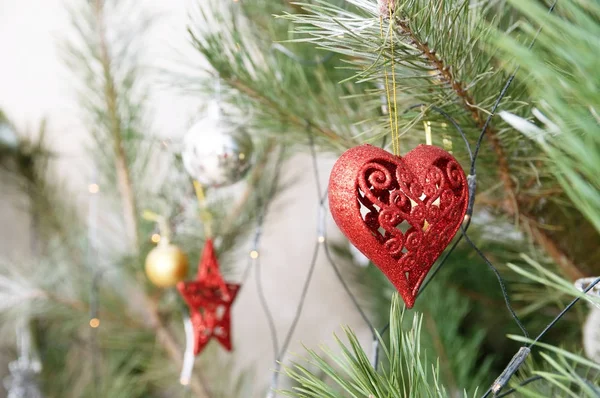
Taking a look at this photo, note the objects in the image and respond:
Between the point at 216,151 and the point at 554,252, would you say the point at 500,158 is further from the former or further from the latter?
the point at 216,151

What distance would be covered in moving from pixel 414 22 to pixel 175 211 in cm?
35

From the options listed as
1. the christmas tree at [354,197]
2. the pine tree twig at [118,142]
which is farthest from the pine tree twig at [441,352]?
the pine tree twig at [118,142]

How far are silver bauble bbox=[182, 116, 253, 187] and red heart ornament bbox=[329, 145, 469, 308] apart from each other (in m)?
0.16

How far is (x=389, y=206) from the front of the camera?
0.75ft

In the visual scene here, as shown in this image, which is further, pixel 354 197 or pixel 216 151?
pixel 216 151

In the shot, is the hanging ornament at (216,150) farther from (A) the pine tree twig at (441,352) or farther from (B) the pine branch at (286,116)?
(A) the pine tree twig at (441,352)

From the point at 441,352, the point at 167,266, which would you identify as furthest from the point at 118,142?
the point at 441,352

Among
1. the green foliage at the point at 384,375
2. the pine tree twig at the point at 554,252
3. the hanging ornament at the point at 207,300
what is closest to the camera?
the green foliage at the point at 384,375

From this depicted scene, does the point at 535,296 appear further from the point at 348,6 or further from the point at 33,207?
the point at 33,207

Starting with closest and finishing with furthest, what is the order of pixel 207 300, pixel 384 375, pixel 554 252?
pixel 384 375 → pixel 554 252 → pixel 207 300

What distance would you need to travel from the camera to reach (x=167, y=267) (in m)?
0.45

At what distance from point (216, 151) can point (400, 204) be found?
17 centimetres

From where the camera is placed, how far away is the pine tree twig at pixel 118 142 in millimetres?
475

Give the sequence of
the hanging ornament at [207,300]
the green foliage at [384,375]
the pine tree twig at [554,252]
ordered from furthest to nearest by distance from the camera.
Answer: the hanging ornament at [207,300] < the pine tree twig at [554,252] < the green foliage at [384,375]
